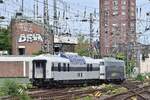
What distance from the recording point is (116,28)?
303ft

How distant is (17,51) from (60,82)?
4964 cm

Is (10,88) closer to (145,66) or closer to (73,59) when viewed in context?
(73,59)

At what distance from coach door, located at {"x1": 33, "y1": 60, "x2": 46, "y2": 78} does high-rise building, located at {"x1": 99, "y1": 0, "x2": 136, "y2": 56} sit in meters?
25.3

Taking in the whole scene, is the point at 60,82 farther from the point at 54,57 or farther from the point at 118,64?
the point at 118,64

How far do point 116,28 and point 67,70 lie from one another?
45.8m

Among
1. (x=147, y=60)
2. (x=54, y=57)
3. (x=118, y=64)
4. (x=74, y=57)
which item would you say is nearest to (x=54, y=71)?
(x=54, y=57)

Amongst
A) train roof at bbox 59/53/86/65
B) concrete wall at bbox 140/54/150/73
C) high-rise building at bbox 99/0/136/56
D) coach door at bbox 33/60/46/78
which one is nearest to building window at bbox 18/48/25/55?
high-rise building at bbox 99/0/136/56

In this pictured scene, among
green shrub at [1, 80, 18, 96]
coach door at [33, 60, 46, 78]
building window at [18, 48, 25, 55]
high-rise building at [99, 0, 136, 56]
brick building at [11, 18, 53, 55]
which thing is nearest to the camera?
green shrub at [1, 80, 18, 96]

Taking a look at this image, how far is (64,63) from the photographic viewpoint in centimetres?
4678

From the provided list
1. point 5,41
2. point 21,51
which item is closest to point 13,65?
point 21,51

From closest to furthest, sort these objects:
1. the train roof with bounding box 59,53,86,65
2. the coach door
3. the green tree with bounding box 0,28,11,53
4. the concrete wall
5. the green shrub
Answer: the green shrub < the coach door < the train roof with bounding box 59,53,86,65 < the green tree with bounding box 0,28,11,53 < the concrete wall

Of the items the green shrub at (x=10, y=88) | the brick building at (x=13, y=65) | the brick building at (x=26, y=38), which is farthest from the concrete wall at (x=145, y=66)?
the green shrub at (x=10, y=88)

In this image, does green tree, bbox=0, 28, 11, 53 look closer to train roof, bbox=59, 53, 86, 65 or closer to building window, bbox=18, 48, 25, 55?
building window, bbox=18, 48, 25, 55

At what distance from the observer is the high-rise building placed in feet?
272
